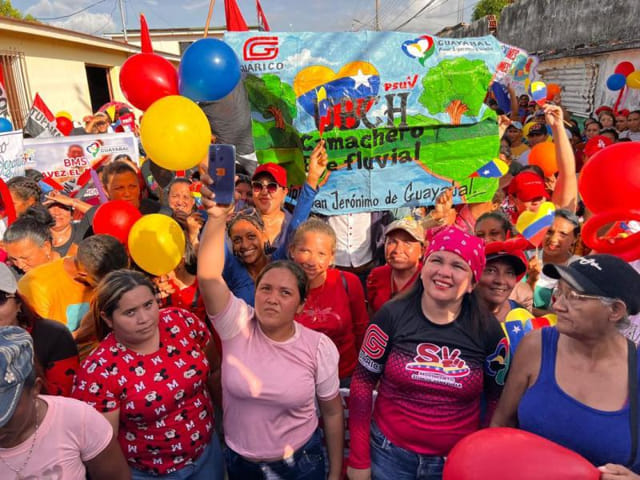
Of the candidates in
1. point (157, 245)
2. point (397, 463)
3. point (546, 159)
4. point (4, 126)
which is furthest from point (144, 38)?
point (4, 126)

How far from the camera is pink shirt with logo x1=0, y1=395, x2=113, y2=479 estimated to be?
1271 millimetres

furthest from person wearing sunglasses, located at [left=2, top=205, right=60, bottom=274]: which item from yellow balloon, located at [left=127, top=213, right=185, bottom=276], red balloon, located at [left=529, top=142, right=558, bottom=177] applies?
red balloon, located at [left=529, top=142, right=558, bottom=177]

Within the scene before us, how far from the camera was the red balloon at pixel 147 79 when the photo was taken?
2.50m

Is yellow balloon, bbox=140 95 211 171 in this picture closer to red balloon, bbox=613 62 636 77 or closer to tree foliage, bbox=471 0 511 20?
red balloon, bbox=613 62 636 77

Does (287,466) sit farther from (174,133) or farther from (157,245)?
(174,133)

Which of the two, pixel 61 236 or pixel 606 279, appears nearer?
pixel 606 279

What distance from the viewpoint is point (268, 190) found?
306cm

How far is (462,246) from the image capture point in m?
1.74

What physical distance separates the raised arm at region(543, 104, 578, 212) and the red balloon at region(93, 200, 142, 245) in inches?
109

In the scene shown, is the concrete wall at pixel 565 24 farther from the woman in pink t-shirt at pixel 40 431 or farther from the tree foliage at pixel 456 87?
the woman in pink t-shirt at pixel 40 431

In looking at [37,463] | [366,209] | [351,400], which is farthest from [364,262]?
[37,463]

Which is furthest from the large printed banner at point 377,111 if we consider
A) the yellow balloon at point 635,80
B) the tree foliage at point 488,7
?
the tree foliage at point 488,7

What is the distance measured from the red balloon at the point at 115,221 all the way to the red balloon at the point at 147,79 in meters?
0.72

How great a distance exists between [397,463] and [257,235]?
140 cm
